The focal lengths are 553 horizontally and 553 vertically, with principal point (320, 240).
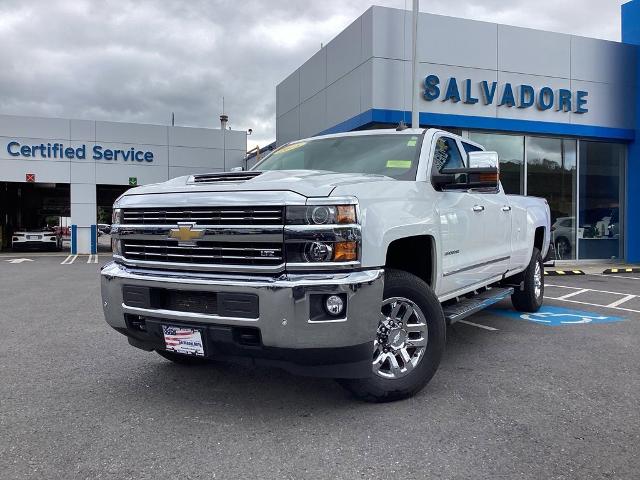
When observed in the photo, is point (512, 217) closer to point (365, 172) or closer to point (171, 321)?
point (365, 172)

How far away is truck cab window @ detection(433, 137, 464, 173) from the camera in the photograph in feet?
15.7

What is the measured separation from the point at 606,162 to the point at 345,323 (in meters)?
15.6

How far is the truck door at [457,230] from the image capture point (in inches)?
176

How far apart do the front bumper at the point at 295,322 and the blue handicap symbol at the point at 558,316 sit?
435 cm

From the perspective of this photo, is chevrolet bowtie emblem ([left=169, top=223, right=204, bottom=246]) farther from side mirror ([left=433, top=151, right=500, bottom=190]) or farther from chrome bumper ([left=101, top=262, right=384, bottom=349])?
side mirror ([left=433, top=151, right=500, bottom=190])

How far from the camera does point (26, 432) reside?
3348 mm

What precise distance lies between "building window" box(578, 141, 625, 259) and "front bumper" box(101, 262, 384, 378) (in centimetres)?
1456

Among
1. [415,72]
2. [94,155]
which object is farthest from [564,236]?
[94,155]

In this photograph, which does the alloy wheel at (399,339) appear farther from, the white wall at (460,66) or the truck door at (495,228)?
the white wall at (460,66)

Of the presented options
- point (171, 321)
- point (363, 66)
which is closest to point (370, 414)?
point (171, 321)

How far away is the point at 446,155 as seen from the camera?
509cm

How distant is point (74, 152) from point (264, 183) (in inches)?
860

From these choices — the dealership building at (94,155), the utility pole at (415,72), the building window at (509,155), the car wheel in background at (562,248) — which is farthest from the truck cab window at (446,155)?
the dealership building at (94,155)

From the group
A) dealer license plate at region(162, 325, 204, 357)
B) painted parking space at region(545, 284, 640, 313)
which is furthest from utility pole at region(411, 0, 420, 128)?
dealer license plate at region(162, 325, 204, 357)
